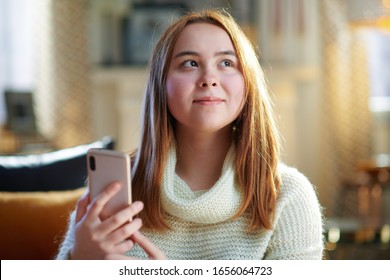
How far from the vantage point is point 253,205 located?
1.20 metres

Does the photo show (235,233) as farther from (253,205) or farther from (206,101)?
(206,101)

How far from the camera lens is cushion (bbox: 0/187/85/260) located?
71.6 inches

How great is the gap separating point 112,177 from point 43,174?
3.27ft

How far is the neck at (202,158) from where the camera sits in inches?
48.8

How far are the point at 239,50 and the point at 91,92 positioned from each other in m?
4.14

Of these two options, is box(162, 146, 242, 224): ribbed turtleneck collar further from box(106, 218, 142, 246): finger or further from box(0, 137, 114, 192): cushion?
box(0, 137, 114, 192): cushion

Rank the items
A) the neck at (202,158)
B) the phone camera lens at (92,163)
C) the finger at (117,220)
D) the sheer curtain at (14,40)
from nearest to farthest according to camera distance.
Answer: the finger at (117,220) → the phone camera lens at (92,163) → the neck at (202,158) → the sheer curtain at (14,40)

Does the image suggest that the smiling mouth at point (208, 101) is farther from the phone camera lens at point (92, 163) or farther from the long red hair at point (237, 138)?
the phone camera lens at point (92, 163)

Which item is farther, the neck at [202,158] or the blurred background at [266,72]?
the blurred background at [266,72]

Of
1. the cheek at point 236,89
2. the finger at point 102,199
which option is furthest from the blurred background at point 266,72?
the finger at point 102,199

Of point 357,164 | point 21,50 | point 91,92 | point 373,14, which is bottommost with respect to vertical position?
point 357,164

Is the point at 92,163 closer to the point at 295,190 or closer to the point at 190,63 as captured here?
the point at 190,63

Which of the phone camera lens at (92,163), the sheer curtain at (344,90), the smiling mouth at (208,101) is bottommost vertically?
the sheer curtain at (344,90)
